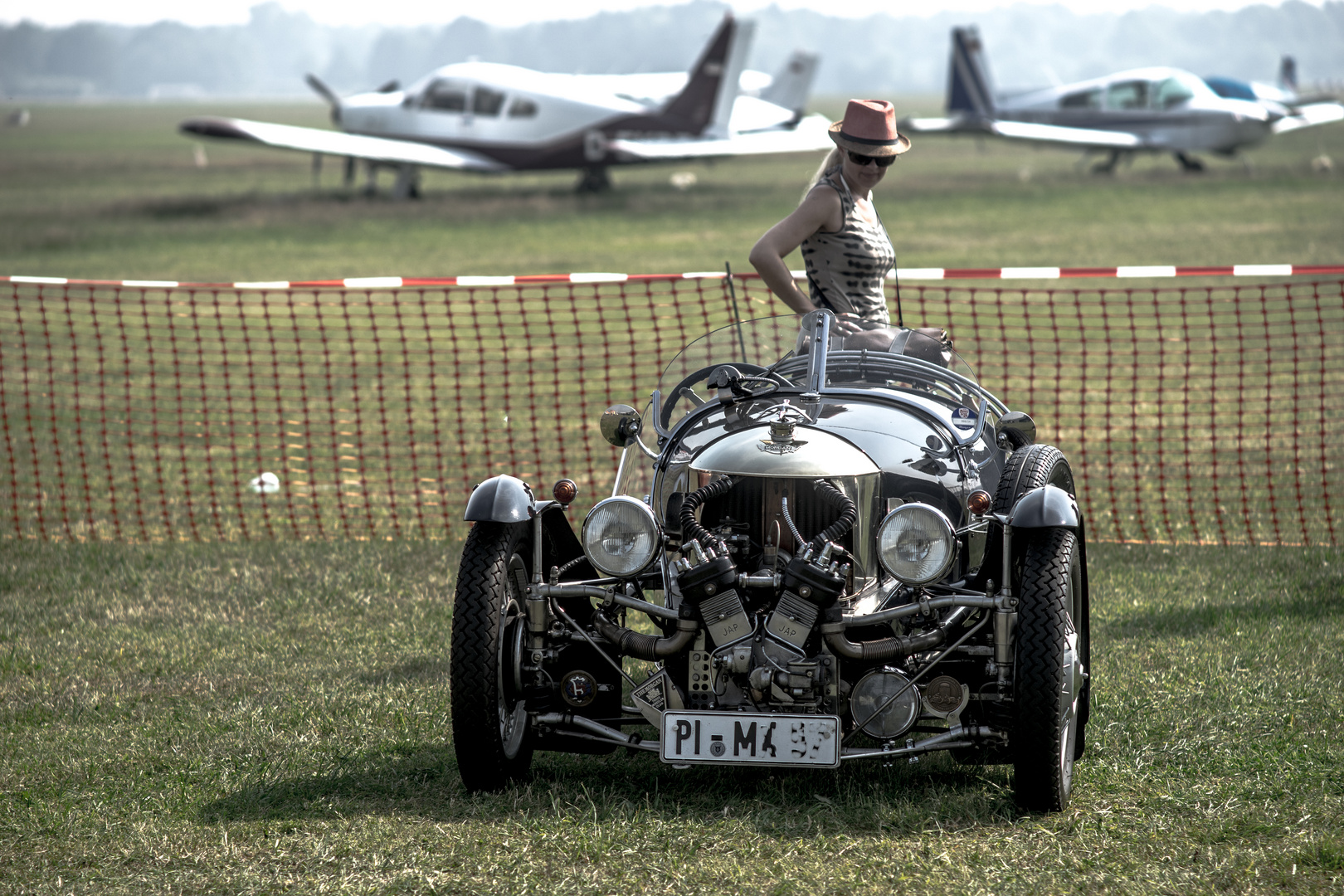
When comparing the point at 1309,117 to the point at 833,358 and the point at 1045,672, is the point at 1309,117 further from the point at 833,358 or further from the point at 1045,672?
the point at 1045,672

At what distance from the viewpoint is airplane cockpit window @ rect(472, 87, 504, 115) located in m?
37.0

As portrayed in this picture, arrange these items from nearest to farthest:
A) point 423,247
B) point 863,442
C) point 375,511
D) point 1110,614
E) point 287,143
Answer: point 863,442, point 1110,614, point 375,511, point 423,247, point 287,143

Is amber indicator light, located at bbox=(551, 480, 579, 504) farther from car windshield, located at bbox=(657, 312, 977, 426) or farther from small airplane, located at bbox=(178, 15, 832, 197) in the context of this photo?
small airplane, located at bbox=(178, 15, 832, 197)

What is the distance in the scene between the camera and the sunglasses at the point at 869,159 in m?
5.42

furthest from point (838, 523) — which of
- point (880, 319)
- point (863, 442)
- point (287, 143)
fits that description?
point (287, 143)

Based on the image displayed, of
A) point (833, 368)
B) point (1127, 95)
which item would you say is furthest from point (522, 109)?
point (833, 368)

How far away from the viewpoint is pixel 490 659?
4102 mm

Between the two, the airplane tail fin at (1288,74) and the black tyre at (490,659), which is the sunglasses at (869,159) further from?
the airplane tail fin at (1288,74)

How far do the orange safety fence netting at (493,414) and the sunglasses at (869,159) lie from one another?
0.77 metres

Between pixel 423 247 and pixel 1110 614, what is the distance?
840 inches

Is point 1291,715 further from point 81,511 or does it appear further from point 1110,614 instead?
point 81,511

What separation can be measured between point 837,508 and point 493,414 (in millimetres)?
7145

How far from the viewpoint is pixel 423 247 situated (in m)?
25.9

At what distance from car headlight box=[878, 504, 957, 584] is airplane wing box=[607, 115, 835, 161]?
106 feet
